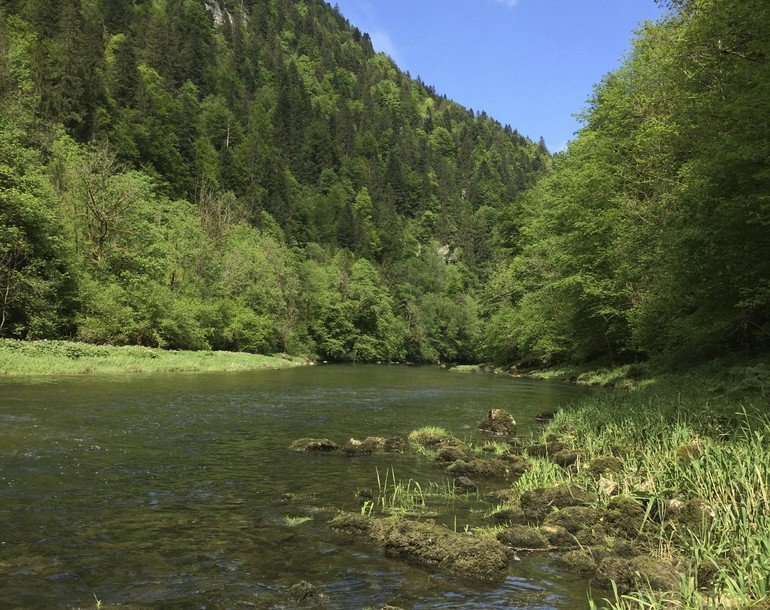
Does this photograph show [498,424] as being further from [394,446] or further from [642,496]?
[642,496]

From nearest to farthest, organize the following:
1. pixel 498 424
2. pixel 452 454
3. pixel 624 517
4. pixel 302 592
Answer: pixel 302 592 → pixel 624 517 → pixel 452 454 → pixel 498 424

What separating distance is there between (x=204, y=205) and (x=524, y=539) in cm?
7683

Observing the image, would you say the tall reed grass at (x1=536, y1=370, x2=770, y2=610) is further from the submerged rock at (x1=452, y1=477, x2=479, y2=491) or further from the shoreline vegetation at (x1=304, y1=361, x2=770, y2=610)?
the submerged rock at (x1=452, y1=477, x2=479, y2=491)

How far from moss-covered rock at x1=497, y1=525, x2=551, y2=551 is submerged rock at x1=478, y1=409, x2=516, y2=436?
11.3 metres

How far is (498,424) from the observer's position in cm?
2067

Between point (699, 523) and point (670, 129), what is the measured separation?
2341 cm

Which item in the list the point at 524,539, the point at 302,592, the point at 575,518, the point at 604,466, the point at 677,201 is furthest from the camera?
the point at 677,201

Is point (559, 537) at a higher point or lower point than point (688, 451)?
lower

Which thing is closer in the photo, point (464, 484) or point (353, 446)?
point (464, 484)

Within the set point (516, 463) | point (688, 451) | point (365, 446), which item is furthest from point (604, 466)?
point (365, 446)

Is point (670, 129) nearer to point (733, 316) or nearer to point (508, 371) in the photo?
point (733, 316)

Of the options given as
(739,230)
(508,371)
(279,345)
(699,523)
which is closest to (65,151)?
(279,345)

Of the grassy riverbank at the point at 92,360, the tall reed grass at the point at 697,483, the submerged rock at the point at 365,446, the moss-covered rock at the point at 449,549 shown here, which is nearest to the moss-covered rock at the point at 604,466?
the tall reed grass at the point at 697,483

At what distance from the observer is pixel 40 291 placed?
3662 centimetres
